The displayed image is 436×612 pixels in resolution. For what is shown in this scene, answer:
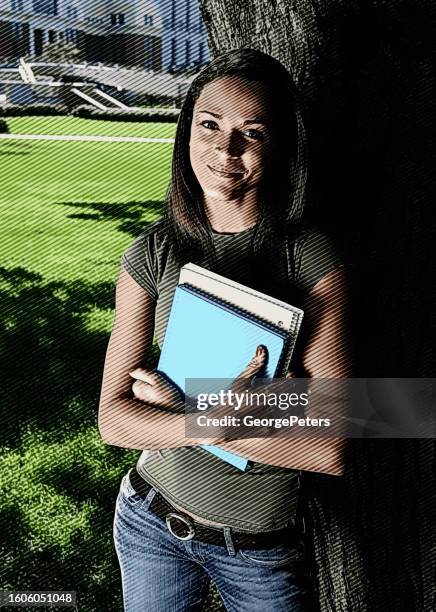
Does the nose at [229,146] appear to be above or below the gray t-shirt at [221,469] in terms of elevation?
above

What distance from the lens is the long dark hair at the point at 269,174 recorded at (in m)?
0.94

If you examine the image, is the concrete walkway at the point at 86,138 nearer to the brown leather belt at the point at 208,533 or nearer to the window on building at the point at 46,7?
the window on building at the point at 46,7

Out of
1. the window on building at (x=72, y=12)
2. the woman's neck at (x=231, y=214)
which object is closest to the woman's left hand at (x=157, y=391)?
the woman's neck at (x=231, y=214)

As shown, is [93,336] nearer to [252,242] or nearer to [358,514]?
[358,514]

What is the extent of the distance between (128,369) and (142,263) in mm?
173

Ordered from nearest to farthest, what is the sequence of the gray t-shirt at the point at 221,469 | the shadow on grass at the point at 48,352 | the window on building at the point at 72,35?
the gray t-shirt at the point at 221,469, the window on building at the point at 72,35, the shadow on grass at the point at 48,352

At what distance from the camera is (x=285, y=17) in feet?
3.76

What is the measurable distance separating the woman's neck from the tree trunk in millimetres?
92

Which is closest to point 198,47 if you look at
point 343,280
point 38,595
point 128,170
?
point 343,280

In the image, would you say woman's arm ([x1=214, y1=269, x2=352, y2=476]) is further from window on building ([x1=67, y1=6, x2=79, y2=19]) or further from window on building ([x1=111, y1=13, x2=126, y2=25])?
window on building ([x1=67, y1=6, x2=79, y2=19])

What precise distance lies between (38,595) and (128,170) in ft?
17.0

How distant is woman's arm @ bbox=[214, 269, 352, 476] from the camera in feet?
3.09

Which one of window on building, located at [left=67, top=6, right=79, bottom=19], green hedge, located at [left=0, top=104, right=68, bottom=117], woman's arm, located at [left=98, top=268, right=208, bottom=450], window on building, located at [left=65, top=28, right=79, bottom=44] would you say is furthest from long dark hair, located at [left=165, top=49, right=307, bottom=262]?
green hedge, located at [left=0, top=104, right=68, bottom=117]

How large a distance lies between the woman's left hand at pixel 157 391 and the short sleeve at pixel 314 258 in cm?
26
